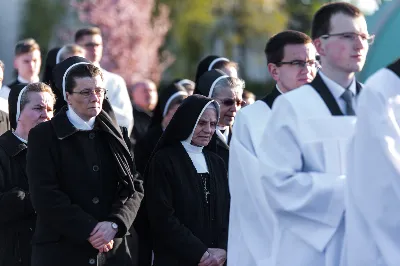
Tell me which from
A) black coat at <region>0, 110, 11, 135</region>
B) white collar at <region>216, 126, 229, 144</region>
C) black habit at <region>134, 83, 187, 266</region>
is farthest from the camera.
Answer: black coat at <region>0, 110, 11, 135</region>

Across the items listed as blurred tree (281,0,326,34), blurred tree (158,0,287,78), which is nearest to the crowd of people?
blurred tree (158,0,287,78)

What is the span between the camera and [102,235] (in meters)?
7.66

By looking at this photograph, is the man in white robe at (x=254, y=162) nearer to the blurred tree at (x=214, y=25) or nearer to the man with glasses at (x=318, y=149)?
the man with glasses at (x=318, y=149)

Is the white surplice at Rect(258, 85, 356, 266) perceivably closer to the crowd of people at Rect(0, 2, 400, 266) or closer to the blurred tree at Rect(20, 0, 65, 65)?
the crowd of people at Rect(0, 2, 400, 266)

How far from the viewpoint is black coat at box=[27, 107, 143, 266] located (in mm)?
7648

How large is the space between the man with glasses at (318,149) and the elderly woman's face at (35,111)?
2324mm

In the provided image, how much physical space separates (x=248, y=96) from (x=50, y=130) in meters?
4.36

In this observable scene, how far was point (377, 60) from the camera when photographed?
18.0m

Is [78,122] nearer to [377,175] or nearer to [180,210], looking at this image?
[180,210]

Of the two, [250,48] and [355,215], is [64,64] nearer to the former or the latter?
[355,215]

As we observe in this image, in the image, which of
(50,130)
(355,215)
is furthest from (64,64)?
(355,215)

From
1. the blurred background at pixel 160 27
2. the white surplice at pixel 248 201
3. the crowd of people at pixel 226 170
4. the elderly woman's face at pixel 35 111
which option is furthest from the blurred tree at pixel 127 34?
the white surplice at pixel 248 201

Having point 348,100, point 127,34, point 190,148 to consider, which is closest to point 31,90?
point 190,148

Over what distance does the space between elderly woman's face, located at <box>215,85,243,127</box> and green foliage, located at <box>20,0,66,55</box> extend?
31.9m
